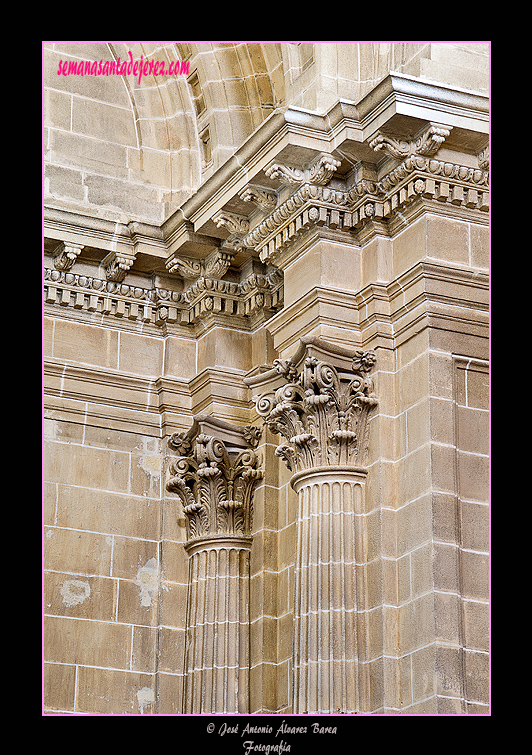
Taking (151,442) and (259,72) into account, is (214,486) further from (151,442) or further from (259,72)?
(259,72)

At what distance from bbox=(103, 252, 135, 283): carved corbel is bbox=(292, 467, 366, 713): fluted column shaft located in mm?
3592

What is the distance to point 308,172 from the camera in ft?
43.4

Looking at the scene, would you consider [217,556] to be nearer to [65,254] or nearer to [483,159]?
[65,254]

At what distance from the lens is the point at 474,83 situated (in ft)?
42.7

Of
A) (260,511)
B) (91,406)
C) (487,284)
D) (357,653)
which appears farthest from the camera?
A: (91,406)

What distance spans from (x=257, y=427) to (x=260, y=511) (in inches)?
34.5

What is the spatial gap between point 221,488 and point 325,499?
2.21 m

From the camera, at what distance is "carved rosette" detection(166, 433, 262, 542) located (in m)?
14.3

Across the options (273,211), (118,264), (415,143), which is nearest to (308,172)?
(273,211)

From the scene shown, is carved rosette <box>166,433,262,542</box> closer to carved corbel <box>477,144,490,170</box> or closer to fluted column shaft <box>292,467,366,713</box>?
fluted column shaft <box>292,467,366,713</box>

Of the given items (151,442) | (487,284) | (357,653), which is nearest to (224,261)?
(151,442)

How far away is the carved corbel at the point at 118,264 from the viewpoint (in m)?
15.2

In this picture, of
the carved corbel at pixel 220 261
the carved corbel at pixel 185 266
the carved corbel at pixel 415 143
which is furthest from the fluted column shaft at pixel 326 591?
the carved corbel at pixel 185 266

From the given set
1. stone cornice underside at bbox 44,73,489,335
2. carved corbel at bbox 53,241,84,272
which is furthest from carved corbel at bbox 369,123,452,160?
carved corbel at bbox 53,241,84,272
